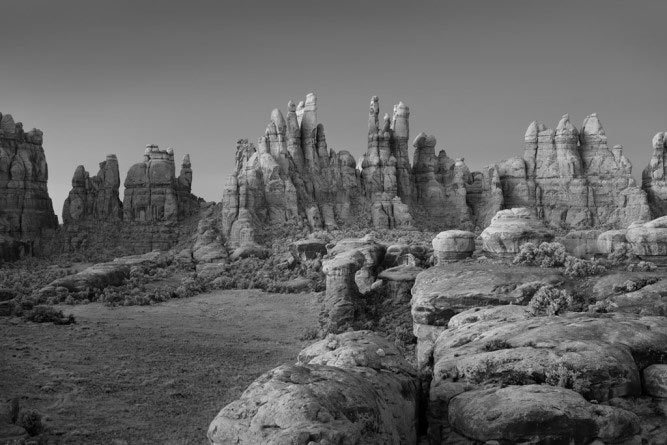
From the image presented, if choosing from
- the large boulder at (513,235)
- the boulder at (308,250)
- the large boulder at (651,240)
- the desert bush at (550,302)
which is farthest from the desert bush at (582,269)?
the boulder at (308,250)

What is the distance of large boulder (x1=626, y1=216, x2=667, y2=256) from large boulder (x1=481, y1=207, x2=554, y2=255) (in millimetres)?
4490

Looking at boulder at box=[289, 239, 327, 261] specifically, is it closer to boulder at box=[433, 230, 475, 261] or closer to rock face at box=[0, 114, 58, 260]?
boulder at box=[433, 230, 475, 261]

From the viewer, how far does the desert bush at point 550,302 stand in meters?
22.5

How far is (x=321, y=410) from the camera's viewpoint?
11.6 meters

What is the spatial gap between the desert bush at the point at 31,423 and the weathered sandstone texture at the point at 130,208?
51.6 meters

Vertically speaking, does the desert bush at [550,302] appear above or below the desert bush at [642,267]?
below

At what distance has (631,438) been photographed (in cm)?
1387

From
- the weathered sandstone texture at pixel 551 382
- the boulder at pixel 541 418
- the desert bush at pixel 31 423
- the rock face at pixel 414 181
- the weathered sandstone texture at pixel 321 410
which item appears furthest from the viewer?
the rock face at pixel 414 181

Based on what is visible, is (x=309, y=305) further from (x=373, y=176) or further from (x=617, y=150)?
(x=617, y=150)

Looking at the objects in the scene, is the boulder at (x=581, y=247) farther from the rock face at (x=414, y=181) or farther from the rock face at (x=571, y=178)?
the rock face at (x=571, y=178)

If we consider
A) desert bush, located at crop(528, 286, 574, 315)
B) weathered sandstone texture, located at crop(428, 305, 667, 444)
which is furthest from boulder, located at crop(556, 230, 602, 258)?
weathered sandstone texture, located at crop(428, 305, 667, 444)

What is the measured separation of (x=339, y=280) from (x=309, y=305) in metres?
7.46

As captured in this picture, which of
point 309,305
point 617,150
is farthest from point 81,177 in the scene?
point 617,150

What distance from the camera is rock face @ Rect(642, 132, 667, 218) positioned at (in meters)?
78.1
